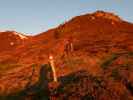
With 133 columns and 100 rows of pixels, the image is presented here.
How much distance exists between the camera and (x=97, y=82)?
19125 millimetres

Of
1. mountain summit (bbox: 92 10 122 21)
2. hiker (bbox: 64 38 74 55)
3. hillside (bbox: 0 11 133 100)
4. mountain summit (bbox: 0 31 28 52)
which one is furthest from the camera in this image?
mountain summit (bbox: 92 10 122 21)

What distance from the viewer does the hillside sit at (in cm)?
1868

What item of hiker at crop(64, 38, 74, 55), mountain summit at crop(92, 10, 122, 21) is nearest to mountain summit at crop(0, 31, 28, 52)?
hiker at crop(64, 38, 74, 55)

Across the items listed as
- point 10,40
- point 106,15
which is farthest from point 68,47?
point 10,40

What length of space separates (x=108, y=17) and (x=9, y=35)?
21.4 m

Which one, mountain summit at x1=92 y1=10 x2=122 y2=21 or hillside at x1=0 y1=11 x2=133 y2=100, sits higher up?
mountain summit at x1=92 y1=10 x2=122 y2=21

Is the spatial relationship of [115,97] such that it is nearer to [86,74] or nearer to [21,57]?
[86,74]

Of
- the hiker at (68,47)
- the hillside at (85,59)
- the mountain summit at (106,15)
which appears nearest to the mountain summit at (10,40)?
the hillside at (85,59)

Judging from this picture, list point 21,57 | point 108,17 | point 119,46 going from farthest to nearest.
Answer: point 108,17, point 21,57, point 119,46

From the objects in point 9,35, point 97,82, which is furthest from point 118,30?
point 97,82

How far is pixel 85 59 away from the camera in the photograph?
94.2ft

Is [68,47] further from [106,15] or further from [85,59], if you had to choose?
[106,15]

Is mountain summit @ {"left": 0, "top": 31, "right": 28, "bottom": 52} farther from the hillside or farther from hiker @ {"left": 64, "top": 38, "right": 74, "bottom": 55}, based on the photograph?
hiker @ {"left": 64, "top": 38, "right": 74, "bottom": 55}

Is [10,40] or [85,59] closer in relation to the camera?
[85,59]
